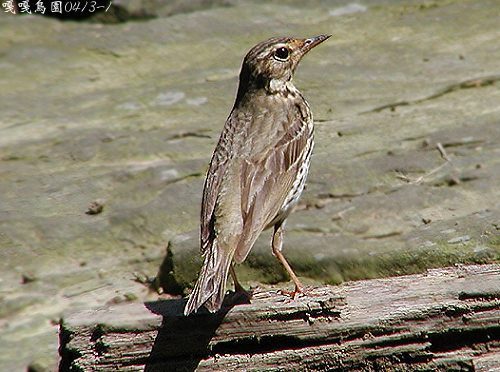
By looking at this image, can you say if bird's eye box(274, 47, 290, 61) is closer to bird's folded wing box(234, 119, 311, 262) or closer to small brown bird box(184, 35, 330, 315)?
small brown bird box(184, 35, 330, 315)

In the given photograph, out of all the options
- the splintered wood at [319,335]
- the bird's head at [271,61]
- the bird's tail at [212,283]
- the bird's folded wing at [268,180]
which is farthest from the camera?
the bird's head at [271,61]

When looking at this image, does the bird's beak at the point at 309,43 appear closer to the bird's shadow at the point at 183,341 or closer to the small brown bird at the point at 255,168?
the small brown bird at the point at 255,168

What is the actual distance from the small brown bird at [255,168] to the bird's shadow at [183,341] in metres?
0.20

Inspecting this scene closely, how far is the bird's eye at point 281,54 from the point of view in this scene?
22.5 feet

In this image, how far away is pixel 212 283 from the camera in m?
5.29

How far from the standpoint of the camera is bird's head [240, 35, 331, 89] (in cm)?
682

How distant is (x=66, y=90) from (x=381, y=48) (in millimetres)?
3005

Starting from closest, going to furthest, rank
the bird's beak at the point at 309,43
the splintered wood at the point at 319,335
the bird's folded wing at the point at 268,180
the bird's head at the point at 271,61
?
1. the splintered wood at the point at 319,335
2. the bird's folded wing at the point at 268,180
3. the bird's head at the point at 271,61
4. the bird's beak at the point at 309,43

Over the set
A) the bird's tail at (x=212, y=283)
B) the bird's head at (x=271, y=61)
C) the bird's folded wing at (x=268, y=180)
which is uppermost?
the bird's head at (x=271, y=61)

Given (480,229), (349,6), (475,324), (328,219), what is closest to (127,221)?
(328,219)

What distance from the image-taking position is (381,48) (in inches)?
396

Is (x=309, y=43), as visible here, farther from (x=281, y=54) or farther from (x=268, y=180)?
(x=268, y=180)

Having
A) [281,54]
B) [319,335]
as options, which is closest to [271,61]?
[281,54]

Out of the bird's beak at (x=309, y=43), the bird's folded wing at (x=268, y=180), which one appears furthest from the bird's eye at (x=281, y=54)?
the bird's folded wing at (x=268, y=180)
